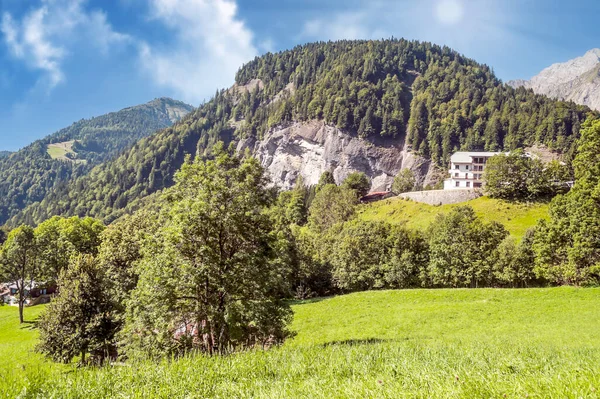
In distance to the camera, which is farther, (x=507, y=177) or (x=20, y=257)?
(x=507, y=177)

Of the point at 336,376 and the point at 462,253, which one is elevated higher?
the point at 336,376

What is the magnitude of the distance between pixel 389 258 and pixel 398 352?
177 ft

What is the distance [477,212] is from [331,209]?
136ft

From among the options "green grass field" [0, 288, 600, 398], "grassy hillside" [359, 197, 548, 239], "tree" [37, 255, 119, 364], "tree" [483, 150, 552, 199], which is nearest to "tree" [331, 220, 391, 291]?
"grassy hillside" [359, 197, 548, 239]

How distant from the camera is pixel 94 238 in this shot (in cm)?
7750

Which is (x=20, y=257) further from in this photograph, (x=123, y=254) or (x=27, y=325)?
(x=123, y=254)

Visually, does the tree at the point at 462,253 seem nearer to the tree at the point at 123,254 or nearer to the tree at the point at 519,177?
the tree at the point at 519,177

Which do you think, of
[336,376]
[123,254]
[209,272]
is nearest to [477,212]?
[123,254]

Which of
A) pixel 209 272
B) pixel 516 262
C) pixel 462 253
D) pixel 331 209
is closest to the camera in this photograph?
pixel 209 272

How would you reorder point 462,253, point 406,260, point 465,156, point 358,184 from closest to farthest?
point 462,253, point 406,260, point 358,184, point 465,156

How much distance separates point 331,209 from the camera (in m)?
104

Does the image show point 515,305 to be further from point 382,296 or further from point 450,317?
point 382,296

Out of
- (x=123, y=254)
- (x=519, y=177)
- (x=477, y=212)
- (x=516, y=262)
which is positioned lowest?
(x=516, y=262)

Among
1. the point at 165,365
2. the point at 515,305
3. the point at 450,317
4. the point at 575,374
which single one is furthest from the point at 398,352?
the point at 515,305
